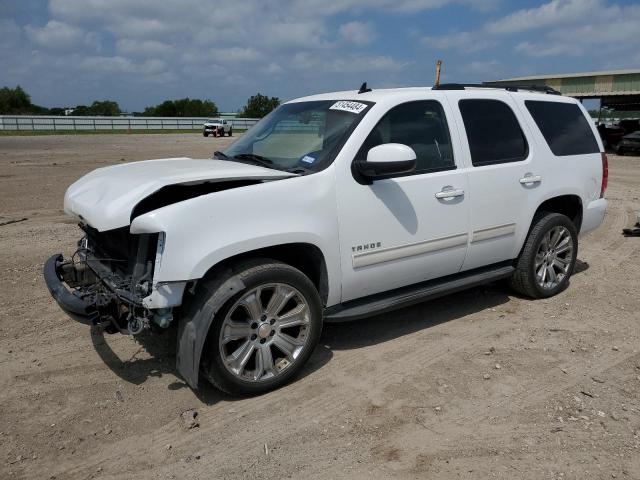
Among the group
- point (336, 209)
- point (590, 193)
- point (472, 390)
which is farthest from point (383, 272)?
point (590, 193)

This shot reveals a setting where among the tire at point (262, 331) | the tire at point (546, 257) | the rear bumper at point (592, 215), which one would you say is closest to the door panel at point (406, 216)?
the tire at point (262, 331)

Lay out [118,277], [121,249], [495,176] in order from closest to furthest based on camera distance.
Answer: [118,277] < [121,249] < [495,176]

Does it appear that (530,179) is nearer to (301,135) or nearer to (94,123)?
(301,135)

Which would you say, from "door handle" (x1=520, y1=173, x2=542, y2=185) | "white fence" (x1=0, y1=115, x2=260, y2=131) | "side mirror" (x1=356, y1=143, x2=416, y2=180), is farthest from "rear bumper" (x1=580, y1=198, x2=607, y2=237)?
"white fence" (x1=0, y1=115, x2=260, y2=131)

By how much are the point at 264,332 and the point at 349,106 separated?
6.02ft

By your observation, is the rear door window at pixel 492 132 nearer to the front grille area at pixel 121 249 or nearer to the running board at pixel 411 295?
the running board at pixel 411 295

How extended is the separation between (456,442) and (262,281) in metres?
1.47

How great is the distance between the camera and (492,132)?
4750 mm

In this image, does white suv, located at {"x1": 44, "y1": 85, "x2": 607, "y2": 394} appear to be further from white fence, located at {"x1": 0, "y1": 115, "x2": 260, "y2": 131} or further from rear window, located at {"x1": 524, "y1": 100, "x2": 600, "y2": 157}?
white fence, located at {"x1": 0, "y1": 115, "x2": 260, "y2": 131}

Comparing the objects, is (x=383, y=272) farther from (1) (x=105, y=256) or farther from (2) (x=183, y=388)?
(1) (x=105, y=256)

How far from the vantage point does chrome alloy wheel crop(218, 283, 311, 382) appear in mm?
3451

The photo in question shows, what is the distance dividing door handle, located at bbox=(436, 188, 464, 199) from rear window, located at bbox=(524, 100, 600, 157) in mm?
1417

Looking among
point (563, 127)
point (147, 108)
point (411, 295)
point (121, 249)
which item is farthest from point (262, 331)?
point (147, 108)

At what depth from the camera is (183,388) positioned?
3729mm
